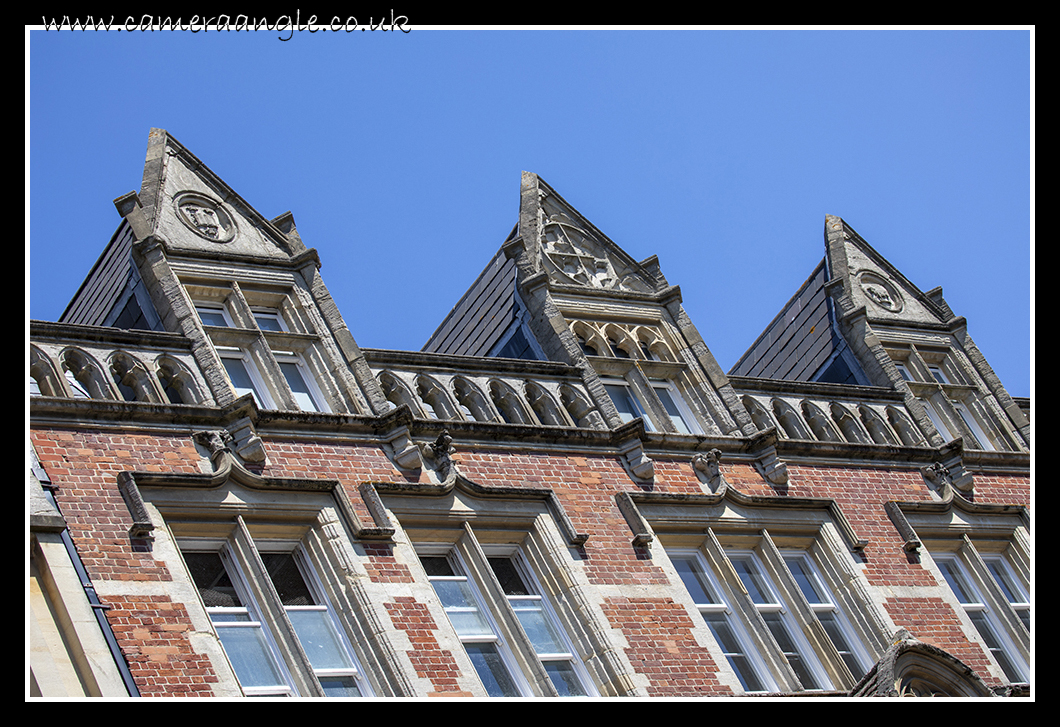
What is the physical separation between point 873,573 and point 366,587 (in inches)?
234

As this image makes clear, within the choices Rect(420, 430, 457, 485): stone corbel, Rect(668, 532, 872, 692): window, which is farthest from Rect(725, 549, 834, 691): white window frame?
Rect(420, 430, 457, 485): stone corbel

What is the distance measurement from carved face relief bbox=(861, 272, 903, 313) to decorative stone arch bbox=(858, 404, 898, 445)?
248 cm

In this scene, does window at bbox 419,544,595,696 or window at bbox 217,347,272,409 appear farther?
window at bbox 217,347,272,409

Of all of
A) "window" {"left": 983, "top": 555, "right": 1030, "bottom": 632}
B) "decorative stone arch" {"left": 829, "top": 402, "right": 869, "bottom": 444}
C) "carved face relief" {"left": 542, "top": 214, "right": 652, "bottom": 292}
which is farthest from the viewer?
"carved face relief" {"left": 542, "top": 214, "right": 652, "bottom": 292}

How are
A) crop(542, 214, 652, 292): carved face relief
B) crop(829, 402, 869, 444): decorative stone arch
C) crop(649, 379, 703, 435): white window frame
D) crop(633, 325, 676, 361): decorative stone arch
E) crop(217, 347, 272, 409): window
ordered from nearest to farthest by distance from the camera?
crop(217, 347, 272, 409): window → crop(649, 379, 703, 435): white window frame → crop(633, 325, 676, 361): decorative stone arch → crop(829, 402, 869, 444): decorative stone arch → crop(542, 214, 652, 292): carved face relief

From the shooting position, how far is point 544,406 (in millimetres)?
15781

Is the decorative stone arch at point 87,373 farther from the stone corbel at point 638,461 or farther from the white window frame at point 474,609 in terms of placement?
the stone corbel at point 638,461

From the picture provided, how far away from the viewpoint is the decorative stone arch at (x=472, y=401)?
1526cm

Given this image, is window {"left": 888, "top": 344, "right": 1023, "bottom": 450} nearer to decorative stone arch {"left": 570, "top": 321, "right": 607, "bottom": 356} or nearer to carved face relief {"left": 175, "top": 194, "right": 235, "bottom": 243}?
decorative stone arch {"left": 570, "top": 321, "right": 607, "bottom": 356}

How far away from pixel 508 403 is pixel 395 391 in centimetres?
130

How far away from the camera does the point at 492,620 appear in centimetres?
1337

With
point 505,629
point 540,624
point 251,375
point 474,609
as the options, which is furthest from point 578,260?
point 505,629

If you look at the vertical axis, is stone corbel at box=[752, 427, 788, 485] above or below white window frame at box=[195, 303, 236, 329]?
below

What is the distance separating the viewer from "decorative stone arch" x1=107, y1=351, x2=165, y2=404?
13.3 metres
